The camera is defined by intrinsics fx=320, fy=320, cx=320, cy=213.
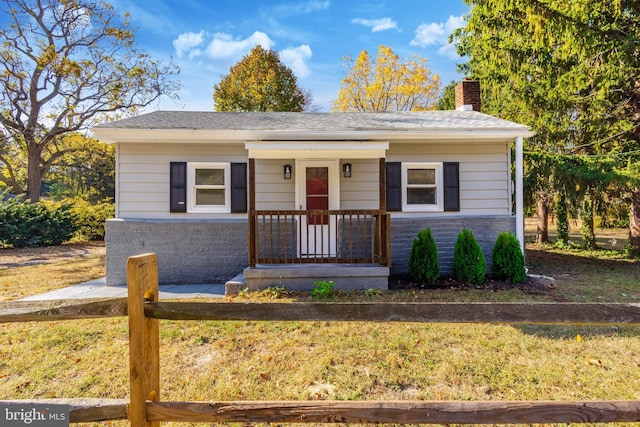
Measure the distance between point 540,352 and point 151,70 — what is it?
20.4m

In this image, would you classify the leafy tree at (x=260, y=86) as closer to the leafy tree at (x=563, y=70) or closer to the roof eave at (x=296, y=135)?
the leafy tree at (x=563, y=70)

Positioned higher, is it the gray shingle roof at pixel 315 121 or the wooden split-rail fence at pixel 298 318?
the gray shingle roof at pixel 315 121

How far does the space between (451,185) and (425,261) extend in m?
1.96

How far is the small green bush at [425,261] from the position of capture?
636 centimetres

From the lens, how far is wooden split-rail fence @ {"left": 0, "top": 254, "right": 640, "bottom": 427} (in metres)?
1.50

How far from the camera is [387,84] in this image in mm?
19297

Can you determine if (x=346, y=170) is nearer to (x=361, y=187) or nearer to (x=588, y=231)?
(x=361, y=187)

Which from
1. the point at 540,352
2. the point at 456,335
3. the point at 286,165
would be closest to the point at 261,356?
the point at 456,335

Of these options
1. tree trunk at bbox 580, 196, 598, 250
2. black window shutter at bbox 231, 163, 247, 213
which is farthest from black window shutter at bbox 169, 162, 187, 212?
tree trunk at bbox 580, 196, 598, 250

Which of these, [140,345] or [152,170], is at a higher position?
[152,170]

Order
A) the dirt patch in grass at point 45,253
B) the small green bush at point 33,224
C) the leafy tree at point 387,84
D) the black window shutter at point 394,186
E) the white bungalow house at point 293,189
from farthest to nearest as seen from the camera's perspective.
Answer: the leafy tree at point 387,84, the small green bush at point 33,224, the dirt patch in grass at point 45,253, the black window shutter at point 394,186, the white bungalow house at point 293,189

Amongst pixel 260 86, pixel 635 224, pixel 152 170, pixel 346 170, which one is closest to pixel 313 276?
pixel 346 170

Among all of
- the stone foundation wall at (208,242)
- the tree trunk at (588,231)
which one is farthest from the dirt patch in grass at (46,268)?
the tree trunk at (588,231)

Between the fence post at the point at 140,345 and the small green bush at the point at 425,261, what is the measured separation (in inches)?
218
